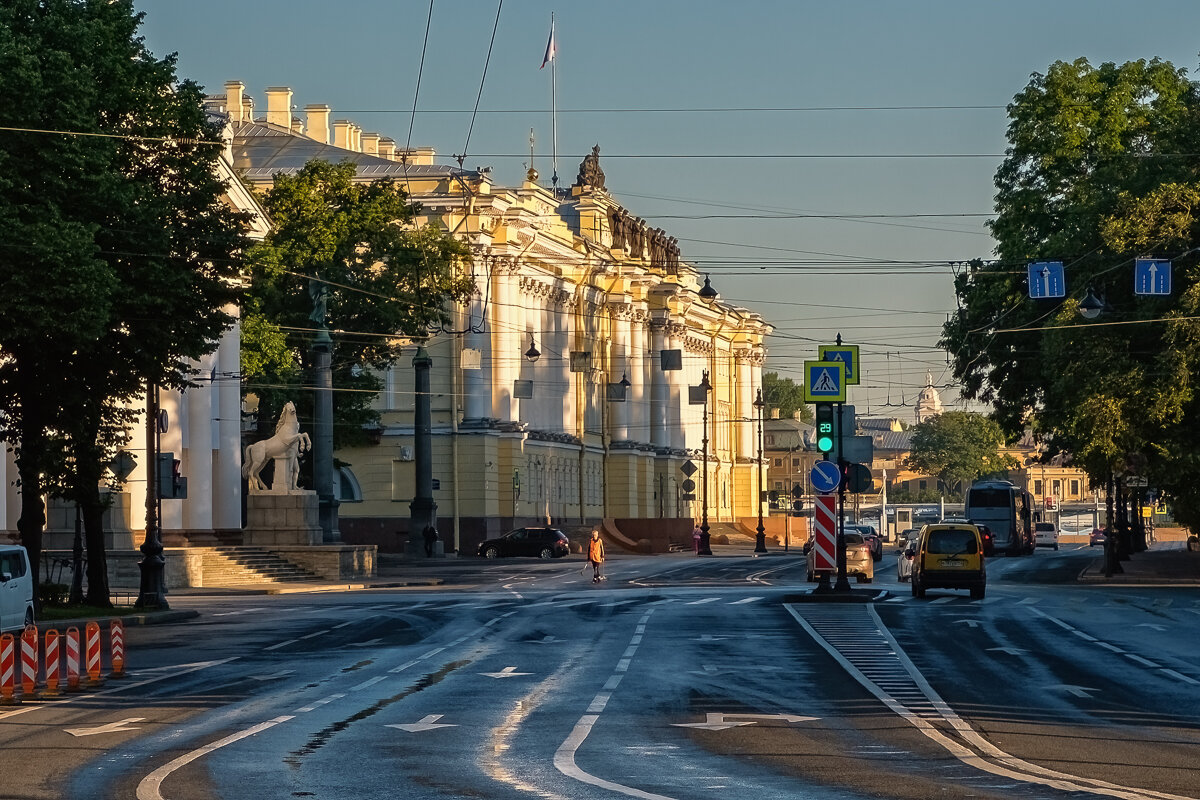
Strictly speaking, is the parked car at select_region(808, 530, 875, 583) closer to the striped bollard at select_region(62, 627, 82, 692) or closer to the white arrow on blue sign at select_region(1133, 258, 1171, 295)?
the white arrow on blue sign at select_region(1133, 258, 1171, 295)

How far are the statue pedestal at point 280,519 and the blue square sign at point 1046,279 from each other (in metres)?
23.6

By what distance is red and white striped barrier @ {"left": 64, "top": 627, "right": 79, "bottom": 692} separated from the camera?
22.8m

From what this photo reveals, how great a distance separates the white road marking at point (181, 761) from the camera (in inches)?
516

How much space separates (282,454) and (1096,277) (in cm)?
2443

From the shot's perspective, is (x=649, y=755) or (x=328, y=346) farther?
(x=328, y=346)

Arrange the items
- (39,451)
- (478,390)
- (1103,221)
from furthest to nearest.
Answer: (478,390), (1103,221), (39,451)

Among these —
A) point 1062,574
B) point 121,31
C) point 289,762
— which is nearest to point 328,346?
point 1062,574

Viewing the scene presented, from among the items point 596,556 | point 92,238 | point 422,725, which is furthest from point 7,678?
point 596,556

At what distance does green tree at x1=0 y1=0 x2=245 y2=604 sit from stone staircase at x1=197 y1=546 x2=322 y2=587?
1538 centimetres

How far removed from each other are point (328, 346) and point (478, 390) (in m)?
25.1

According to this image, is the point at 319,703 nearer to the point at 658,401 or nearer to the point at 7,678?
the point at 7,678

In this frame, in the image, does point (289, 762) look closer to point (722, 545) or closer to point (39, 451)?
point (39, 451)

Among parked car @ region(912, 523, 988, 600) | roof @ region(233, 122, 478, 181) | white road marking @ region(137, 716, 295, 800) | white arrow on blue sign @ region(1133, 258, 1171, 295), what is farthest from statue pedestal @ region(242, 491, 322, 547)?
white road marking @ region(137, 716, 295, 800)

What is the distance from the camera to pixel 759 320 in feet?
475
